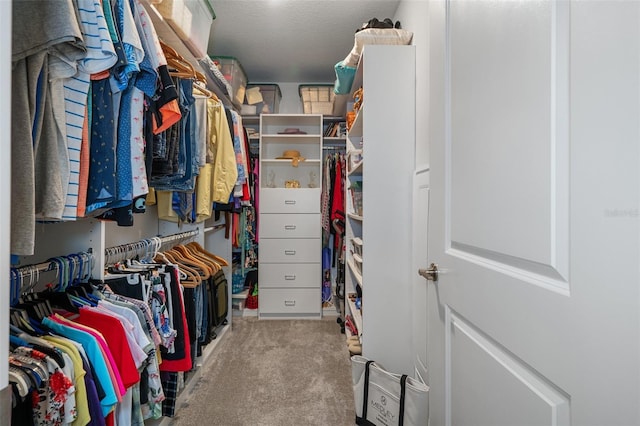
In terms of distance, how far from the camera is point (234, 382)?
2109 millimetres

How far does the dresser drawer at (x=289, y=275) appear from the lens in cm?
327

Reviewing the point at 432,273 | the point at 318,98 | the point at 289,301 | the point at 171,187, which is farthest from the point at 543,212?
the point at 318,98

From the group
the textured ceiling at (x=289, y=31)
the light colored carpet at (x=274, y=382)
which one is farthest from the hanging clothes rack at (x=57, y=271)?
the textured ceiling at (x=289, y=31)

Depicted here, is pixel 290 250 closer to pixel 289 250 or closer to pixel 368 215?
pixel 289 250

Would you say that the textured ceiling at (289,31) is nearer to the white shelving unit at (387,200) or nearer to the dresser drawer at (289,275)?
the white shelving unit at (387,200)

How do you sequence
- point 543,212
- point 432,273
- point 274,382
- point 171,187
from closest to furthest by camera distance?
point 543,212, point 432,273, point 171,187, point 274,382

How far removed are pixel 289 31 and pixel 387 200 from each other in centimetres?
164

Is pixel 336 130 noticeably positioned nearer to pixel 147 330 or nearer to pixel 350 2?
pixel 350 2

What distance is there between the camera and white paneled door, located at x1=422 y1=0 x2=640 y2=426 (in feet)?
1.44

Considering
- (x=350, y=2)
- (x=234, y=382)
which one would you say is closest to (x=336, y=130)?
(x=350, y=2)

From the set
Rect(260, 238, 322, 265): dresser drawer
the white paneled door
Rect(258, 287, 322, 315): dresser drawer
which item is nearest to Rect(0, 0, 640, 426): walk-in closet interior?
the white paneled door

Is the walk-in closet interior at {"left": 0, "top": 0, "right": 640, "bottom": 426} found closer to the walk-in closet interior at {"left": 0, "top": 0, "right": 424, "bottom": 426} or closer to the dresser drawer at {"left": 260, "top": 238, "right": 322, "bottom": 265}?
the walk-in closet interior at {"left": 0, "top": 0, "right": 424, "bottom": 426}

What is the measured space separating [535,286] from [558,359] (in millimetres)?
115

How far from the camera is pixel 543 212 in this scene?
22.3 inches
